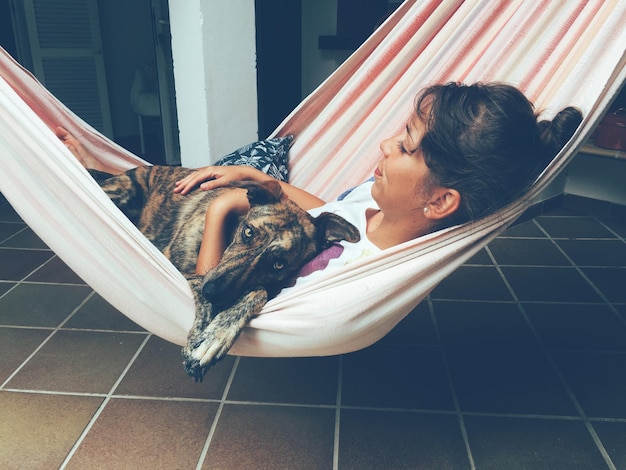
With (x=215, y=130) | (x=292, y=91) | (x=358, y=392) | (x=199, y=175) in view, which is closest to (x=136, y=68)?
(x=292, y=91)

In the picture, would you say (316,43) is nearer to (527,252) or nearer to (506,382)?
(527,252)

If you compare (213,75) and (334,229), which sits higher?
(213,75)

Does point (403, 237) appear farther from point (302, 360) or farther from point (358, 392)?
point (302, 360)

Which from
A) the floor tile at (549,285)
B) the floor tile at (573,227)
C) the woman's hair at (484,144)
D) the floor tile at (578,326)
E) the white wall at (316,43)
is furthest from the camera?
the white wall at (316,43)

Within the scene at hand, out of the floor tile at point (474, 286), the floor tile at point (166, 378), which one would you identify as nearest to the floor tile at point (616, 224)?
the floor tile at point (474, 286)

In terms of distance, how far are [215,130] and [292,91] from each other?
2.06 metres

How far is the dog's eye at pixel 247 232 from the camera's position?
1.48 metres

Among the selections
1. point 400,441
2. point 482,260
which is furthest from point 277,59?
point 400,441

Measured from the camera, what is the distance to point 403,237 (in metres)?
1.48

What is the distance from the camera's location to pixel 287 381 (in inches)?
75.3

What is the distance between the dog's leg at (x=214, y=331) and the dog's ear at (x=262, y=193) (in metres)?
0.28

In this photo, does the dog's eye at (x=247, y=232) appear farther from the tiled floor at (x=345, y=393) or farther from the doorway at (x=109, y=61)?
the doorway at (x=109, y=61)

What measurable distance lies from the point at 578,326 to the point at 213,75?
1821 millimetres

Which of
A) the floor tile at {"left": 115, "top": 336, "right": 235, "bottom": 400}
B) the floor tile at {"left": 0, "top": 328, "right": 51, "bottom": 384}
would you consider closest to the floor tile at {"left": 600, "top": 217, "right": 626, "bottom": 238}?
the floor tile at {"left": 115, "top": 336, "right": 235, "bottom": 400}
